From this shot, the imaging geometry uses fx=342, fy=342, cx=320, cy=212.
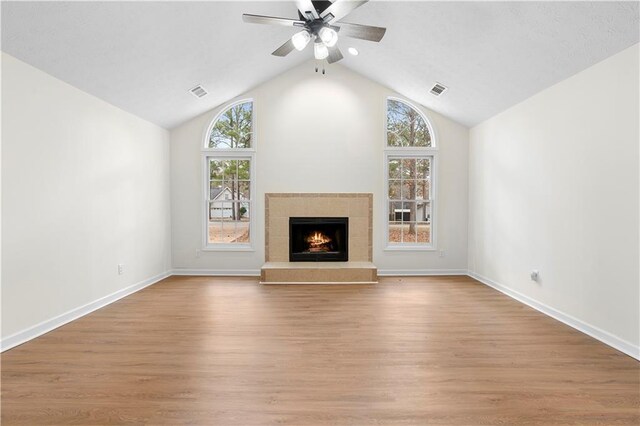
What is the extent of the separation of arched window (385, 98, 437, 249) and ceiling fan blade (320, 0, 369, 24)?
333 centimetres

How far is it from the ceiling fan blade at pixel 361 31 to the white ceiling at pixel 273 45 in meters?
0.84

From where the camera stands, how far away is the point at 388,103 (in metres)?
5.98

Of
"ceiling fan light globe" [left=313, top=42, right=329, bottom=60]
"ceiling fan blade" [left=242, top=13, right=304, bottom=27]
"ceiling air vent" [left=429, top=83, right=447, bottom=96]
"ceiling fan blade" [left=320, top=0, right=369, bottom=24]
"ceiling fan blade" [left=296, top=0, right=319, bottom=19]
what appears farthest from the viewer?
"ceiling air vent" [left=429, top=83, right=447, bottom=96]

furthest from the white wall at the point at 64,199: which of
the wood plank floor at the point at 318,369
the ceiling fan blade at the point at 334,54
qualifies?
the ceiling fan blade at the point at 334,54

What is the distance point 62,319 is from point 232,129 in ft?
12.3

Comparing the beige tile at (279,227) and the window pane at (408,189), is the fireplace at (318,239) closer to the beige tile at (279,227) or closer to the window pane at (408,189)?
the beige tile at (279,227)

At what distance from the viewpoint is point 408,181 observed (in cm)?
597

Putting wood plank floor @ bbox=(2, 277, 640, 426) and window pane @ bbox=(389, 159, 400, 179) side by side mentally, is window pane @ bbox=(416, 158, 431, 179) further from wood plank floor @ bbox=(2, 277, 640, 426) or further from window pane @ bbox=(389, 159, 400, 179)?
wood plank floor @ bbox=(2, 277, 640, 426)

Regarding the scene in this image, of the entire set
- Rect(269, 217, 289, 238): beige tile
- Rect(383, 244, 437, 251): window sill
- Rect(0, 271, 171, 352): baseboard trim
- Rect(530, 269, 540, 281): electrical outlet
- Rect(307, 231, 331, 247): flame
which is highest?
Rect(269, 217, 289, 238): beige tile

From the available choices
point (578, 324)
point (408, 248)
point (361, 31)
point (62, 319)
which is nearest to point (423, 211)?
point (408, 248)

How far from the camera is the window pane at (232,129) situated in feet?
19.5

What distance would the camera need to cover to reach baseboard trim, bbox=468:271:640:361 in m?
2.70

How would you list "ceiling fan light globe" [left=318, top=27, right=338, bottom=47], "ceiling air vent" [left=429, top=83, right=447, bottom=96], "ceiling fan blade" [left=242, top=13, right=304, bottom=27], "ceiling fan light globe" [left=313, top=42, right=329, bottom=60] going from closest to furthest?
"ceiling fan blade" [left=242, top=13, right=304, bottom=27]
"ceiling fan light globe" [left=318, top=27, right=338, bottom=47]
"ceiling fan light globe" [left=313, top=42, right=329, bottom=60]
"ceiling air vent" [left=429, top=83, right=447, bottom=96]

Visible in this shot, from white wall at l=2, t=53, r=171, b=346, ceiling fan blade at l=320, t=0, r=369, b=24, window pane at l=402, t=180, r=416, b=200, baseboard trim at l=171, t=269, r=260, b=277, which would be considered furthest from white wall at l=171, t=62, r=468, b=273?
ceiling fan blade at l=320, t=0, r=369, b=24
